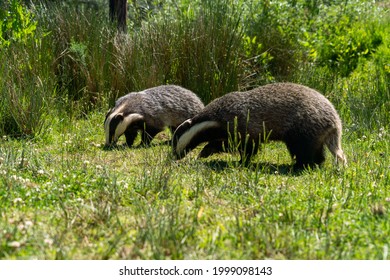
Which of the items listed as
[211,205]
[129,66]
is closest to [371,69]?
[129,66]

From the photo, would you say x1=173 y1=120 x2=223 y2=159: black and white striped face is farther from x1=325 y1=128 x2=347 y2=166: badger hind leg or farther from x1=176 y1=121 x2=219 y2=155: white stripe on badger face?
x1=325 y1=128 x2=347 y2=166: badger hind leg

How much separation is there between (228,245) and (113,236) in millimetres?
789

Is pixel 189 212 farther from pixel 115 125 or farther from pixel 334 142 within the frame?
pixel 115 125

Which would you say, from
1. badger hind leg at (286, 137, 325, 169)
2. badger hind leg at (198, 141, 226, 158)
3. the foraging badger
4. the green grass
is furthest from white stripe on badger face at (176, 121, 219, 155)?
badger hind leg at (286, 137, 325, 169)

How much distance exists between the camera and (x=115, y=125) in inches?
346

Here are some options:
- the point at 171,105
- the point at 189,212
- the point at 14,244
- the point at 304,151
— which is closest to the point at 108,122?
the point at 171,105

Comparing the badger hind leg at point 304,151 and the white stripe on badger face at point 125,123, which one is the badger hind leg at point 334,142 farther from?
the white stripe on badger face at point 125,123

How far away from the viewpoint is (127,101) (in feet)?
30.3

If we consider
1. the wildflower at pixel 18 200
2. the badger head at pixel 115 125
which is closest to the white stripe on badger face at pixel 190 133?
the badger head at pixel 115 125

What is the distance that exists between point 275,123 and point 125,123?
262 cm

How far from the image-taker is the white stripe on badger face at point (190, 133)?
7.34 meters

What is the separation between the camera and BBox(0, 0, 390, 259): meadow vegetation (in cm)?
413

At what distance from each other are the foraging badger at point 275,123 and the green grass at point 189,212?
1.09ft

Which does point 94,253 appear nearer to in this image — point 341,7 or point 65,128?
point 65,128
